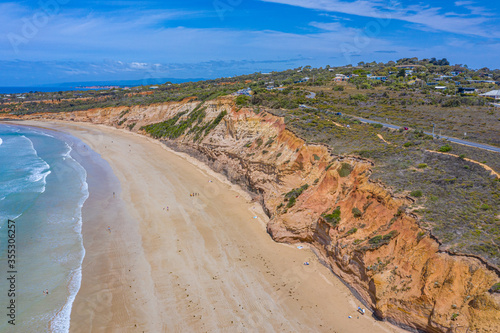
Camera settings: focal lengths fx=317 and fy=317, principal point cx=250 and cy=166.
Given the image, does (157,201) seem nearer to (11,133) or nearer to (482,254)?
(482,254)

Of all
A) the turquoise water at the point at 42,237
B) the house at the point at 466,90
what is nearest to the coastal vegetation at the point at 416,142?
the house at the point at 466,90

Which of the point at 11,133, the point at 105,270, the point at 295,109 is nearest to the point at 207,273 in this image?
the point at 105,270

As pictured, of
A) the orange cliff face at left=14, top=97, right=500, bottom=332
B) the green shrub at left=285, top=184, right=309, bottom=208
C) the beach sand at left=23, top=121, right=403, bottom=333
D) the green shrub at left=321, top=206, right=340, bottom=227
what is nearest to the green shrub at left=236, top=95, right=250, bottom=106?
the orange cliff face at left=14, top=97, right=500, bottom=332

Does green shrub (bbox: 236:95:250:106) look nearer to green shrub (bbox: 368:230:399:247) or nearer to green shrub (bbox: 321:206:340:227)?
green shrub (bbox: 321:206:340:227)

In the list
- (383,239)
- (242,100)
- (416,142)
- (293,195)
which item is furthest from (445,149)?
(242,100)

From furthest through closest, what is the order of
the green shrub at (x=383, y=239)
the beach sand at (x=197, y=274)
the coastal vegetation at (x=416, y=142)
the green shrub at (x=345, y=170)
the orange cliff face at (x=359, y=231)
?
1. the green shrub at (x=345, y=170)
2. the green shrub at (x=383, y=239)
3. the beach sand at (x=197, y=274)
4. the coastal vegetation at (x=416, y=142)
5. the orange cliff face at (x=359, y=231)

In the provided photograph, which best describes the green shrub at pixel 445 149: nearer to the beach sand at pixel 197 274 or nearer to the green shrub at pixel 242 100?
the beach sand at pixel 197 274

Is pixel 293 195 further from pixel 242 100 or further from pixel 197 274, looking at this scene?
pixel 242 100
